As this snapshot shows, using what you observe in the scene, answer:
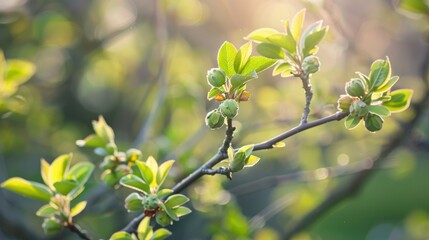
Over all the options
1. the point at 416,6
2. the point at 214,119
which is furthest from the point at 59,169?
the point at 416,6

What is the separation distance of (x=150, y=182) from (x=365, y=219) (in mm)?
4133

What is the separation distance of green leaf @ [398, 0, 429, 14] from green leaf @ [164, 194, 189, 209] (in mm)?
797

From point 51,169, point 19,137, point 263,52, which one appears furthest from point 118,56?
point 263,52

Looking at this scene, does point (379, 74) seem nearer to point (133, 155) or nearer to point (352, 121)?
point (352, 121)

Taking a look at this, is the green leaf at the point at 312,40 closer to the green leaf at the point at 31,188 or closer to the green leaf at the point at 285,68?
the green leaf at the point at 285,68

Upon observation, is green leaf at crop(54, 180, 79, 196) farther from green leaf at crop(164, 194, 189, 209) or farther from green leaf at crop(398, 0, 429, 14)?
green leaf at crop(398, 0, 429, 14)

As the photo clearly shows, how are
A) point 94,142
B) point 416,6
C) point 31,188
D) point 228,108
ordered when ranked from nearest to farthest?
point 228,108 → point 31,188 → point 94,142 → point 416,6

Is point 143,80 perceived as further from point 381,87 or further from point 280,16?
point 381,87

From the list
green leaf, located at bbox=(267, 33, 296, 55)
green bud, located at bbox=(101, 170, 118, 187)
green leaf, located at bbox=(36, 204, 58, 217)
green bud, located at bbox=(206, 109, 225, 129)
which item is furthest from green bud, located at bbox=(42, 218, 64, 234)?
green leaf, located at bbox=(267, 33, 296, 55)

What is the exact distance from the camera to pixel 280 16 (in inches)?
103

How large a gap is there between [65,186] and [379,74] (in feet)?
1.66

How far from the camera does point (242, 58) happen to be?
0.88 meters

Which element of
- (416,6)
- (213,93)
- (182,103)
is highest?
(182,103)

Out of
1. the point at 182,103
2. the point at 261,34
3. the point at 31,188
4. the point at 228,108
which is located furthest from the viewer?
the point at 182,103
